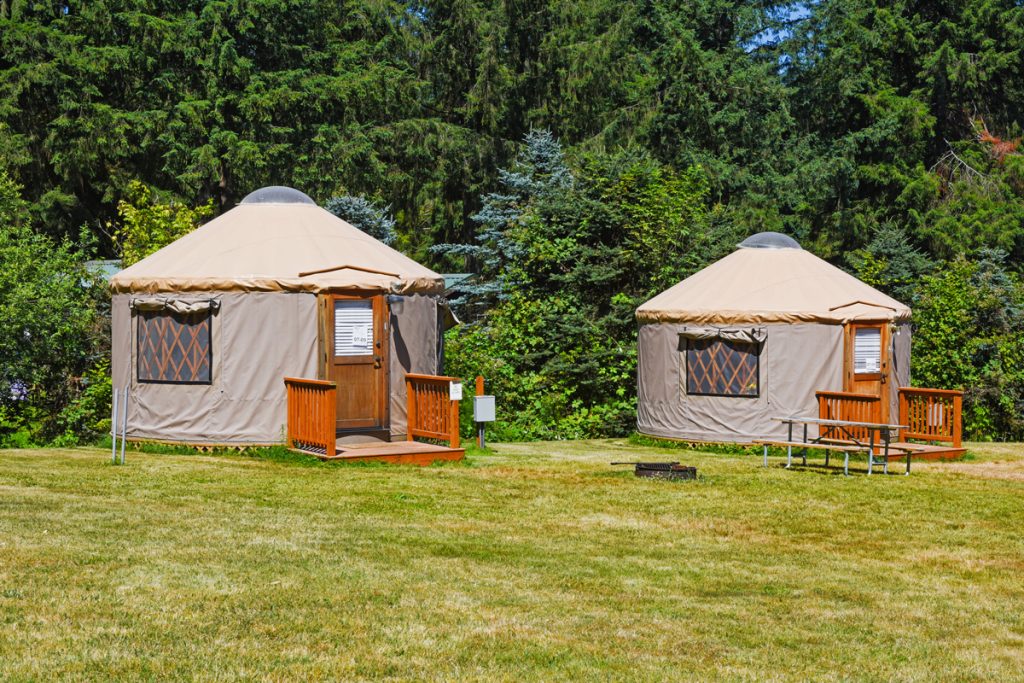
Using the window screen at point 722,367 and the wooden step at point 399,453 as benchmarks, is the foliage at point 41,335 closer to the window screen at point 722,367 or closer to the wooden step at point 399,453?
the wooden step at point 399,453

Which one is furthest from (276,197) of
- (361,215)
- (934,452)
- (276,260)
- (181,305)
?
(361,215)

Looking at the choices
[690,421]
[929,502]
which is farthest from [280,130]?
[929,502]

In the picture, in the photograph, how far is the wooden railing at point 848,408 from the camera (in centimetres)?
1331

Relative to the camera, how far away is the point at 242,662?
525cm

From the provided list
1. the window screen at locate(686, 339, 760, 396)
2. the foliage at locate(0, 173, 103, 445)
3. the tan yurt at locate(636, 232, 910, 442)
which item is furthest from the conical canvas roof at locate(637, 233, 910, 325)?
the foliage at locate(0, 173, 103, 445)

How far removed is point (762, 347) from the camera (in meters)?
14.2

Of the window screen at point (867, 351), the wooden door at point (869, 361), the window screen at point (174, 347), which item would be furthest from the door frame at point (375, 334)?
the window screen at point (867, 351)

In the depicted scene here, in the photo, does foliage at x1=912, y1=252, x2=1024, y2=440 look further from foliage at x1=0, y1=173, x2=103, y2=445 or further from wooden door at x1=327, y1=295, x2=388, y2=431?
foliage at x1=0, y1=173, x2=103, y2=445

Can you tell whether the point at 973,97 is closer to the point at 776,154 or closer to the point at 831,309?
the point at 776,154

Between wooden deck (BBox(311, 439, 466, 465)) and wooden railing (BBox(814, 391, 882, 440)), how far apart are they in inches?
154

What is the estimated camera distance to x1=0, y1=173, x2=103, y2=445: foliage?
15.4m

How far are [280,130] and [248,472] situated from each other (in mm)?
16902

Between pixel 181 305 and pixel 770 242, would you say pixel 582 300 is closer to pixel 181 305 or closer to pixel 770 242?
pixel 770 242

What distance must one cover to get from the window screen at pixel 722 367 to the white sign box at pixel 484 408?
8.27ft
